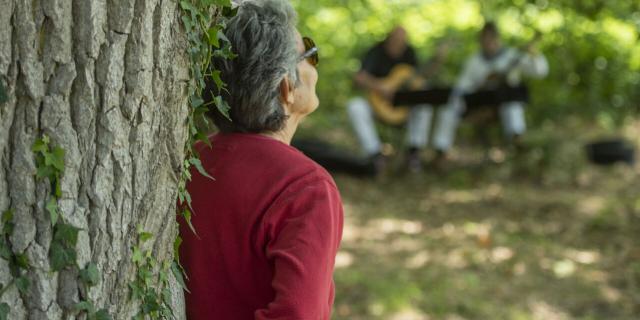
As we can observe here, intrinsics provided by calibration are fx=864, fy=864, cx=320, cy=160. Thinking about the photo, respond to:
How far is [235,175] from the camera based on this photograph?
6.37 ft

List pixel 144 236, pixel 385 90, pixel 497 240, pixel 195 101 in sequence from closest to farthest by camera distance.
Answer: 1. pixel 144 236
2. pixel 195 101
3. pixel 497 240
4. pixel 385 90

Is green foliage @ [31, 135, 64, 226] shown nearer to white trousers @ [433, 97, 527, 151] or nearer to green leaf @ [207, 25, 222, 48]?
green leaf @ [207, 25, 222, 48]

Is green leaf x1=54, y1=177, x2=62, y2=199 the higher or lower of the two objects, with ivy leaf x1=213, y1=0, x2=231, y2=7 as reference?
lower

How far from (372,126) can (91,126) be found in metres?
8.09

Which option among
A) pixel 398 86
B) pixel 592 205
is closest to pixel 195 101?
pixel 592 205

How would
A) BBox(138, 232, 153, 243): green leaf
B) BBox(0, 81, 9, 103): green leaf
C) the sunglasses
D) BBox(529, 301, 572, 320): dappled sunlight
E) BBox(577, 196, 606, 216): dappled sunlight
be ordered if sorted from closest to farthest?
BBox(0, 81, 9, 103): green leaf
BBox(138, 232, 153, 243): green leaf
the sunglasses
BBox(529, 301, 572, 320): dappled sunlight
BBox(577, 196, 606, 216): dappled sunlight

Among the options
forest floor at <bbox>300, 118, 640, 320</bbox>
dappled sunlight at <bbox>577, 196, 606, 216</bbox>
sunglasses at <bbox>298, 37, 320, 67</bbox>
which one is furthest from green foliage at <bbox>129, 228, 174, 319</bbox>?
dappled sunlight at <bbox>577, 196, 606, 216</bbox>

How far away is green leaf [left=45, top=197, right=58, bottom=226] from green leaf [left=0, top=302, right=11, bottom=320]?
0.53 ft

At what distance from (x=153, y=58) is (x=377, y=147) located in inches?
309

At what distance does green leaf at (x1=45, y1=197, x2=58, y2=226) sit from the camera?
1.53m

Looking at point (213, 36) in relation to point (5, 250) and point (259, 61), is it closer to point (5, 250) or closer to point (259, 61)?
point (259, 61)

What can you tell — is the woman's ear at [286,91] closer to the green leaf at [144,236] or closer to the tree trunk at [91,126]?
the tree trunk at [91,126]

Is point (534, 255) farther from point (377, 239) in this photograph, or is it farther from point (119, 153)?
point (119, 153)

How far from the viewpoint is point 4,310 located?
4.99 feet
